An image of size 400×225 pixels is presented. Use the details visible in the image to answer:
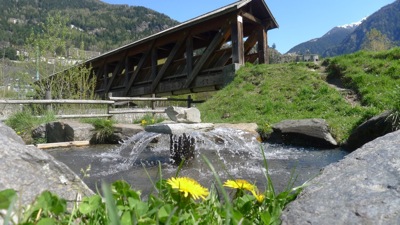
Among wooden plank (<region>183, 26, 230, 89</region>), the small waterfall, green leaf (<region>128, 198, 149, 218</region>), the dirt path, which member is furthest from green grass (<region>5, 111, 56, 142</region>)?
green leaf (<region>128, 198, 149, 218</region>)

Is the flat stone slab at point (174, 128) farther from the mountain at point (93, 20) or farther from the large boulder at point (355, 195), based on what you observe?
the mountain at point (93, 20)

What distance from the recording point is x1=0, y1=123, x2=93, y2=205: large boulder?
1102mm

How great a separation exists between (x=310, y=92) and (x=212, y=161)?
5.50m

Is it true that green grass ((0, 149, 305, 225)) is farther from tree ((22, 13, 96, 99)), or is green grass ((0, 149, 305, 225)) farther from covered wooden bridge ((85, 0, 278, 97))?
tree ((22, 13, 96, 99))

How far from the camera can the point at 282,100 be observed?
368 inches

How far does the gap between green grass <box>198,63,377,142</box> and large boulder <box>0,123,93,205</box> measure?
5962mm

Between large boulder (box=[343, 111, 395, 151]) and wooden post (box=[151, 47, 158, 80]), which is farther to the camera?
wooden post (box=[151, 47, 158, 80])

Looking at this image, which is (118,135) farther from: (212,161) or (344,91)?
(344,91)

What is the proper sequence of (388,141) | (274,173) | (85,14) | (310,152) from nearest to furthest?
(388,141)
(274,173)
(310,152)
(85,14)

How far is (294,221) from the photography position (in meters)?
0.99

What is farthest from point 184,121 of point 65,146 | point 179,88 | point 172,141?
point 179,88

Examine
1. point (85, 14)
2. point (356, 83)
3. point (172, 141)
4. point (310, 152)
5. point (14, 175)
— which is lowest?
point (310, 152)

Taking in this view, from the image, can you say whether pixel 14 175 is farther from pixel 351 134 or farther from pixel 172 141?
pixel 351 134

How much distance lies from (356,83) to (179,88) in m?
7.83
